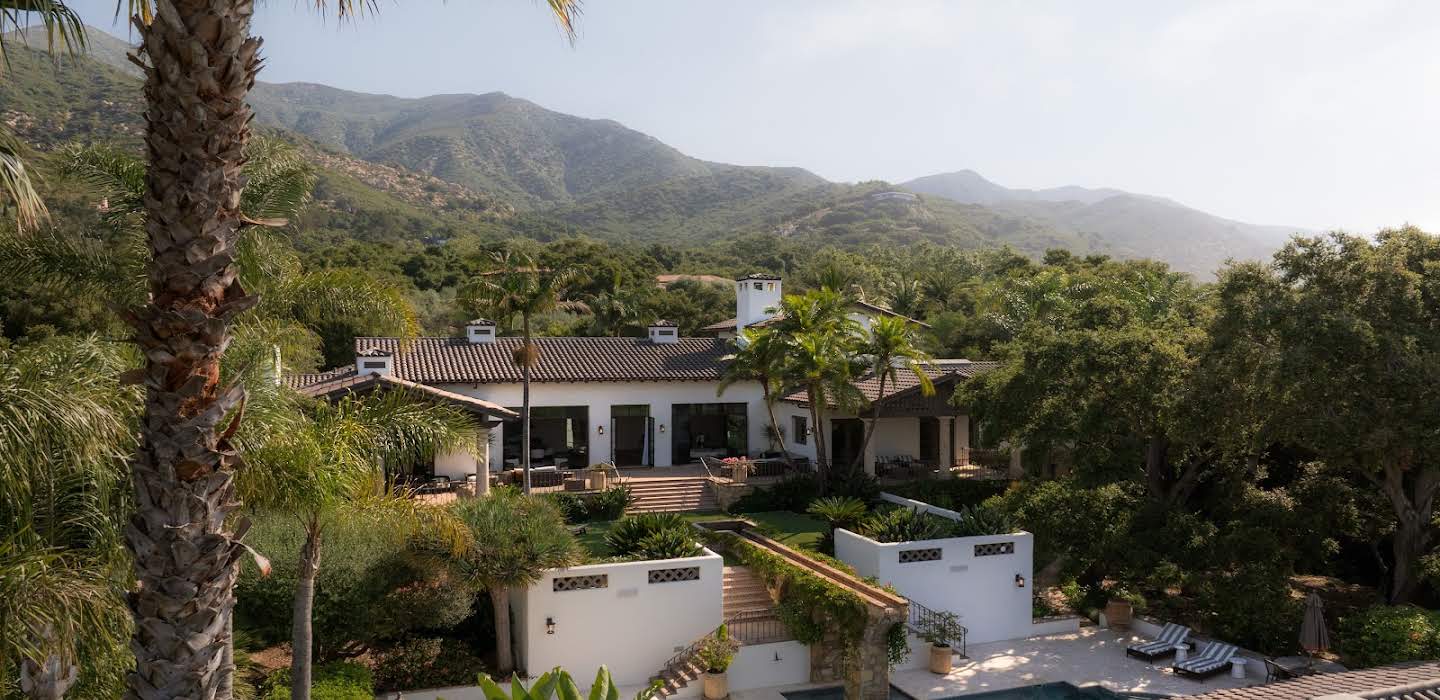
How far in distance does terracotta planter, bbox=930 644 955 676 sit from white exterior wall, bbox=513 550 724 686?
410cm

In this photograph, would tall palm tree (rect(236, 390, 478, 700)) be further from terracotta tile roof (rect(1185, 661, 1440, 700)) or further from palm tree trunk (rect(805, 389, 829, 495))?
palm tree trunk (rect(805, 389, 829, 495))

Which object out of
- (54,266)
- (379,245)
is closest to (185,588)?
(54,266)

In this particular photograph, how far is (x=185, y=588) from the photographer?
565 centimetres

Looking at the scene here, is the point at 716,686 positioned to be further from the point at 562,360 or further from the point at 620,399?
the point at 562,360

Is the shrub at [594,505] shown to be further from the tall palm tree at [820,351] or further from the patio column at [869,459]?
the patio column at [869,459]

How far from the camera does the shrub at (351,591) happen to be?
48.2 ft

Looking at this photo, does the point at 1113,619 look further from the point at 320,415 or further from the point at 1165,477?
the point at 320,415

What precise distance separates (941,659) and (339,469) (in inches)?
461

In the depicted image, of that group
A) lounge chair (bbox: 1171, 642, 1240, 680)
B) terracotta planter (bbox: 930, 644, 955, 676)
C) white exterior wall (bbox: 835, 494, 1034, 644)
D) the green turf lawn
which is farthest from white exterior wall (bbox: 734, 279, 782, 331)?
lounge chair (bbox: 1171, 642, 1240, 680)

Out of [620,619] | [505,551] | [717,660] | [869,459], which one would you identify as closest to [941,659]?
[717,660]

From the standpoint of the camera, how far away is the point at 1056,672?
17.5m

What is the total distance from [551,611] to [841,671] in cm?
543

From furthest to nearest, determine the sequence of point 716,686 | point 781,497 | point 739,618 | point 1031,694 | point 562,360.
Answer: point 562,360
point 781,497
point 739,618
point 1031,694
point 716,686

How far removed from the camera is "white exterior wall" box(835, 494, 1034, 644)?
61.3 ft
